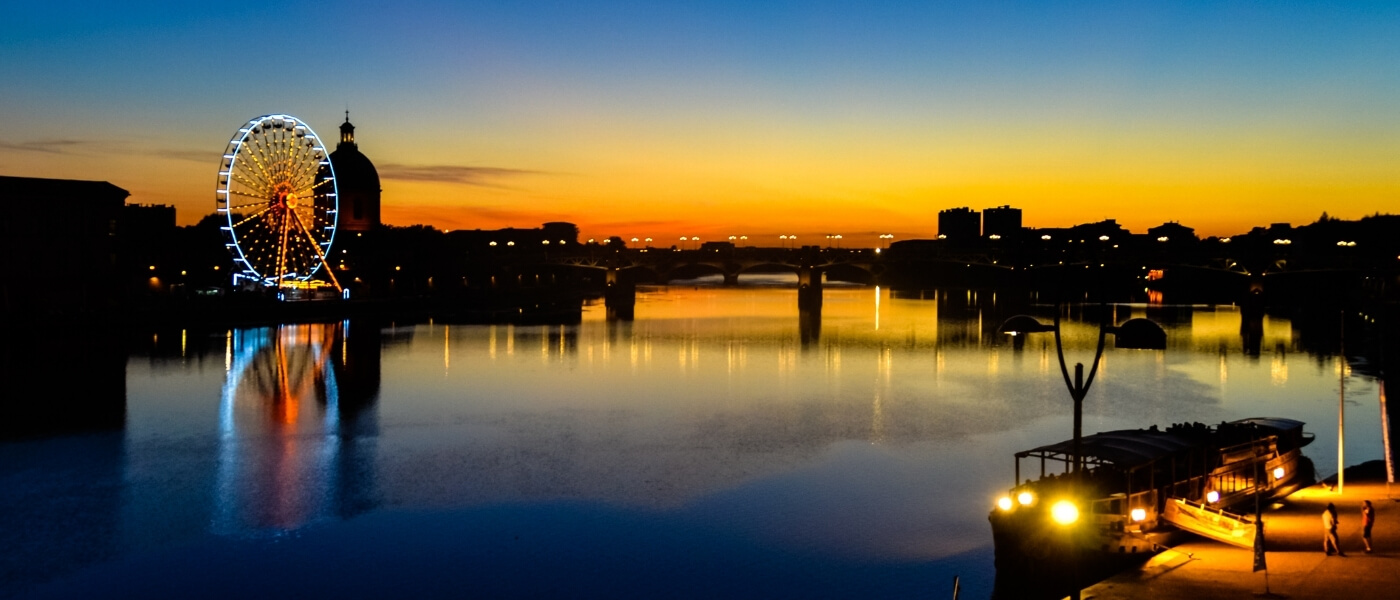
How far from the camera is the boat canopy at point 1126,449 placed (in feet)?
75.8

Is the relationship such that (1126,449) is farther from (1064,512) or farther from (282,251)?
(282,251)

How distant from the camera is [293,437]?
136ft

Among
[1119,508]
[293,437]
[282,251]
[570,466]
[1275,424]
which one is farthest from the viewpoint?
[282,251]

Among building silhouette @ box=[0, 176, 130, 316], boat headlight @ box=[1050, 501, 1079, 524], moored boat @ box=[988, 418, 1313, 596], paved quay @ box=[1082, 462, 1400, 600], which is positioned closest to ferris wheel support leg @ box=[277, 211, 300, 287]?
building silhouette @ box=[0, 176, 130, 316]

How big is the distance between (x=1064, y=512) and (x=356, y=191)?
156 meters

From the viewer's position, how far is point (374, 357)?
7319 cm

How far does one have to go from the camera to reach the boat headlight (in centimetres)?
2012

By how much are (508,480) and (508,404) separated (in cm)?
1860

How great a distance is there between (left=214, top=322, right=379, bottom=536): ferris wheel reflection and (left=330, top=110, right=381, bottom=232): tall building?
88232 mm

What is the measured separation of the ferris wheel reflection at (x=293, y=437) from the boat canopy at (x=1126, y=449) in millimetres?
17271

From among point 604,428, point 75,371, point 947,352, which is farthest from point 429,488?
point 947,352

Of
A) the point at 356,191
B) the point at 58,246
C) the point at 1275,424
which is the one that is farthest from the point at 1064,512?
the point at 356,191

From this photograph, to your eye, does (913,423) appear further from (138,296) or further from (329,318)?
(138,296)

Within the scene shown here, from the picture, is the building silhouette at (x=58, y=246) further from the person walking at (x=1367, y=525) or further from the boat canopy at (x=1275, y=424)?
the person walking at (x=1367, y=525)
